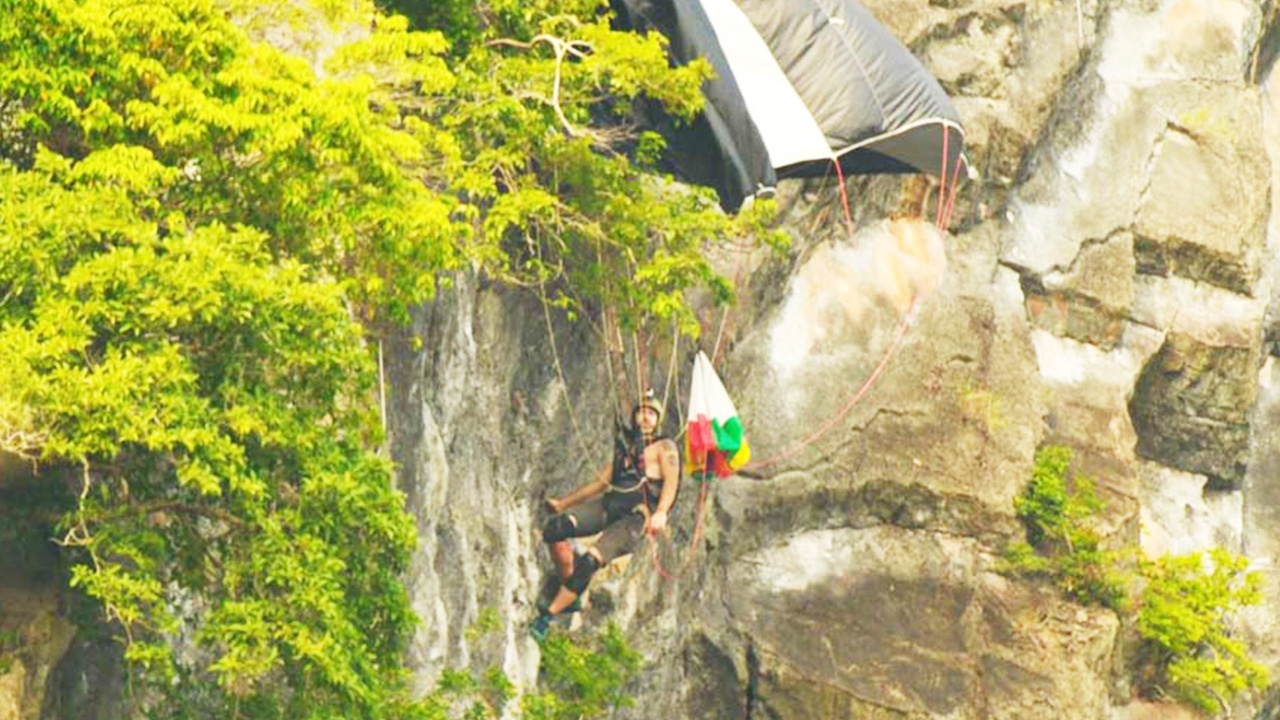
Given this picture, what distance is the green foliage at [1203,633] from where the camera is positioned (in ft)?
78.2

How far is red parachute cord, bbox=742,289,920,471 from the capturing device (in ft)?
76.2

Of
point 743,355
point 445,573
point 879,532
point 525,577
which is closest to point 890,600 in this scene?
point 879,532

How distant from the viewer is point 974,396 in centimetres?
2378

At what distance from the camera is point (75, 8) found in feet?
43.9

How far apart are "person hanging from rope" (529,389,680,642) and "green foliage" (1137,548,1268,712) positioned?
17.8 ft

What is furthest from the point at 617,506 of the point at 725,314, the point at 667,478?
the point at 725,314

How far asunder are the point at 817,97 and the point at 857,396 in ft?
14.0

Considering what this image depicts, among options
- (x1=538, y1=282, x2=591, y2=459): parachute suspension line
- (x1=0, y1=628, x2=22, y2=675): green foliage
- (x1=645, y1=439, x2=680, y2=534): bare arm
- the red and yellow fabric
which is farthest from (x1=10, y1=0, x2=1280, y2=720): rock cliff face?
(x1=0, y1=628, x2=22, y2=675): green foliage

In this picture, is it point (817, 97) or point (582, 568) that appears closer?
point (817, 97)

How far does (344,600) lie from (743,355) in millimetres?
10086

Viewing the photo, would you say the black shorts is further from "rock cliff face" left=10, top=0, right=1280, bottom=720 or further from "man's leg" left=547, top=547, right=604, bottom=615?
"rock cliff face" left=10, top=0, right=1280, bottom=720

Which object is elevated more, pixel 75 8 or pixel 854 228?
pixel 75 8

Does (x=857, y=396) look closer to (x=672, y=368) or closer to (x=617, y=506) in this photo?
(x=672, y=368)

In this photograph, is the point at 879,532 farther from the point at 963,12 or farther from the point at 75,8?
the point at 75,8
